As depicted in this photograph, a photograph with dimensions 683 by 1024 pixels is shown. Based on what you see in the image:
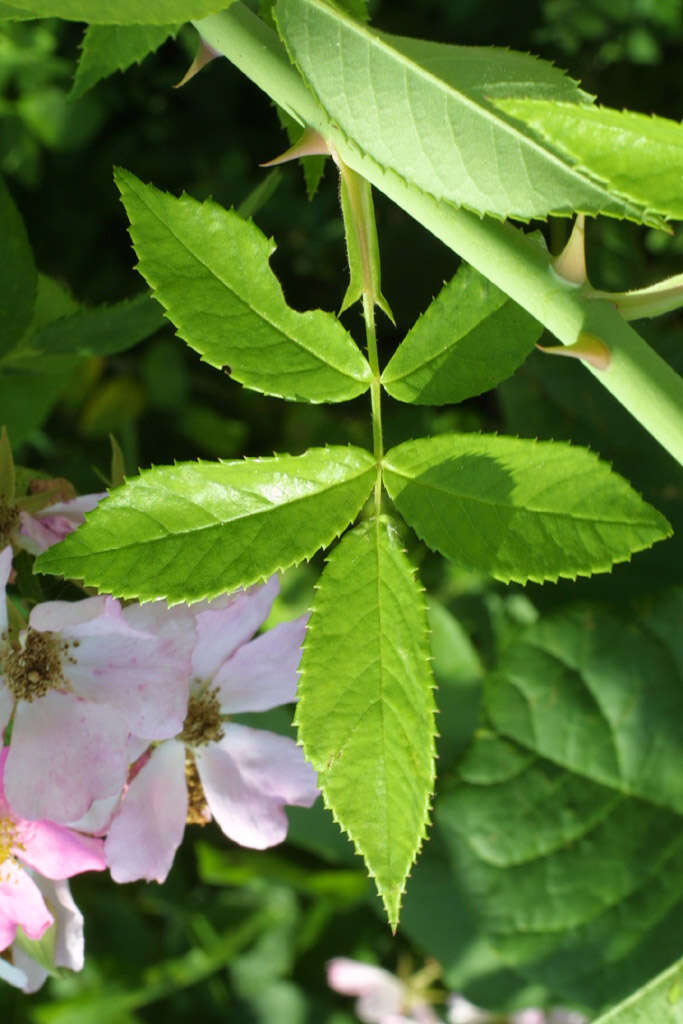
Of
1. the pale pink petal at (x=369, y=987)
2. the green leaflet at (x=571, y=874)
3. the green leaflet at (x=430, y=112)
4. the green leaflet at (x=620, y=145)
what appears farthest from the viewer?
the pale pink petal at (x=369, y=987)

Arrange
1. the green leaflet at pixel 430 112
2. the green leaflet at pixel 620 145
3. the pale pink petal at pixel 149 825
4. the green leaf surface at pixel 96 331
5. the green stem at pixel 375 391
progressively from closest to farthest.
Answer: the green leaflet at pixel 620 145 < the green leaflet at pixel 430 112 < the green stem at pixel 375 391 < the pale pink petal at pixel 149 825 < the green leaf surface at pixel 96 331

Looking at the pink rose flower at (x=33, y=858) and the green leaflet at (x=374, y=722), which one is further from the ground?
the green leaflet at (x=374, y=722)

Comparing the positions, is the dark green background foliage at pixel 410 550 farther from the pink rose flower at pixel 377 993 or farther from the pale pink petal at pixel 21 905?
the pale pink petal at pixel 21 905

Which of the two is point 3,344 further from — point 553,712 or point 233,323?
point 553,712

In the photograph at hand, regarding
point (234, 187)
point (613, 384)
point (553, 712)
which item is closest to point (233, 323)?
point (613, 384)

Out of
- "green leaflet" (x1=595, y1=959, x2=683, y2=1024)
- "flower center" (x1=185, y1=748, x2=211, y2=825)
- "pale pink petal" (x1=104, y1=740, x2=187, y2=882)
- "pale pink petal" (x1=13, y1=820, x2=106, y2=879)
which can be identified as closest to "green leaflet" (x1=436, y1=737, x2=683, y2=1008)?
"green leaflet" (x1=595, y1=959, x2=683, y2=1024)

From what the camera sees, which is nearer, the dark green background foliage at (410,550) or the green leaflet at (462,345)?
the green leaflet at (462,345)

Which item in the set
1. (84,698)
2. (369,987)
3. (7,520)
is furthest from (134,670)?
(369,987)

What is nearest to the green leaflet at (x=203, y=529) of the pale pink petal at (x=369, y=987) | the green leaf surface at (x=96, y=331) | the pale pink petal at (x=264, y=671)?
the pale pink petal at (x=264, y=671)

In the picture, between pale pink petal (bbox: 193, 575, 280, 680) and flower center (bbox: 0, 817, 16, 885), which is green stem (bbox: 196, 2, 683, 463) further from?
flower center (bbox: 0, 817, 16, 885)
